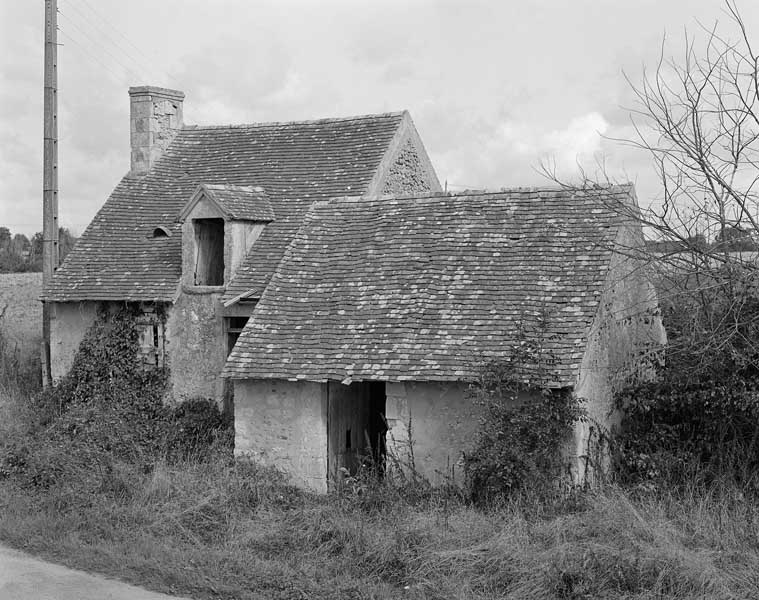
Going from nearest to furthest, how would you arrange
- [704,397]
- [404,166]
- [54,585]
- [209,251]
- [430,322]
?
1. [54,585]
2. [704,397]
3. [430,322]
4. [209,251]
5. [404,166]

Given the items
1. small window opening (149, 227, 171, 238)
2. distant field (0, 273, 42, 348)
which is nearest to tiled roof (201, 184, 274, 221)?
small window opening (149, 227, 171, 238)

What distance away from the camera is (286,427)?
44.6 ft

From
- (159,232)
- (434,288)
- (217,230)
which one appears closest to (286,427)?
(434,288)

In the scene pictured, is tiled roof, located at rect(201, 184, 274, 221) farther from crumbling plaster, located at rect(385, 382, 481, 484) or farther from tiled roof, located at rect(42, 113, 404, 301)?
crumbling plaster, located at rect(385, 382, 481, 484)

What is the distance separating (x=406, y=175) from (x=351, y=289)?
5.97m

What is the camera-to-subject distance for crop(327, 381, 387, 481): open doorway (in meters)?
13.7

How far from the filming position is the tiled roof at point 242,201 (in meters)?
16.8

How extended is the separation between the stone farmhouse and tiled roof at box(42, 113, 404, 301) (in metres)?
0.04

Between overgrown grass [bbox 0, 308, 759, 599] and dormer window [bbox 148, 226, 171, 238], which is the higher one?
dormer window [bbox 148, 226, 171, 238]

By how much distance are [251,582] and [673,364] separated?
703cm

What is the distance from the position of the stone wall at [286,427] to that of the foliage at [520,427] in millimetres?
2502

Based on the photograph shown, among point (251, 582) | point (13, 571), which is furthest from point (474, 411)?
point (13, 571)

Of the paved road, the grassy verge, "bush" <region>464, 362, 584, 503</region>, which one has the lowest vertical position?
the paved road

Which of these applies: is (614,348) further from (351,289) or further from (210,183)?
(210,183)
